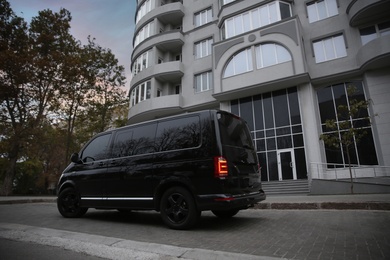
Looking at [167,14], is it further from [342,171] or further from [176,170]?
[176,170]

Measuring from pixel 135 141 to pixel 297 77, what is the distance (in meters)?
13.3

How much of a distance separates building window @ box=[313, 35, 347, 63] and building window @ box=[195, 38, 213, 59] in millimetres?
8898

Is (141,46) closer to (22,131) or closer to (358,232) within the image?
(22,131)

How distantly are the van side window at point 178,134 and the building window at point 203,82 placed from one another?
1589cm

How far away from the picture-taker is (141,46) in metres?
24.6

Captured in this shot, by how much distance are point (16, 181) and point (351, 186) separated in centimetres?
3479

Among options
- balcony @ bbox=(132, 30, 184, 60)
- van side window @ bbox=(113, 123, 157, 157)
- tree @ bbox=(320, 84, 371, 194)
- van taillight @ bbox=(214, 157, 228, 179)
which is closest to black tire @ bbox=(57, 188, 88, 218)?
van side window @ bbox=(113, 123, 157, 157)

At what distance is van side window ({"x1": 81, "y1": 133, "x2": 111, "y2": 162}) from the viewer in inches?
254

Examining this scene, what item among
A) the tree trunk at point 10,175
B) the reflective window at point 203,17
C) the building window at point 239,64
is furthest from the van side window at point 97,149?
the reflective window at point 203,17

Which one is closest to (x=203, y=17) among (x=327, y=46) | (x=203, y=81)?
(x=203, y=81)

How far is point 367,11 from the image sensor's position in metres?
14.8

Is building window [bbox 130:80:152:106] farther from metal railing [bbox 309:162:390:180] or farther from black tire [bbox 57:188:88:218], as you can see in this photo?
black tire [bbox 57:188:88:218]

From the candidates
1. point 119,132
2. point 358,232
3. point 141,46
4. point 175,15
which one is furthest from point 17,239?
point 175,15

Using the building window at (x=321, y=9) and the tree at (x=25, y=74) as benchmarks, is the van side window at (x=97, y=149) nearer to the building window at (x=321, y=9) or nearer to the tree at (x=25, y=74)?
the tree at (x=25, y=74)
